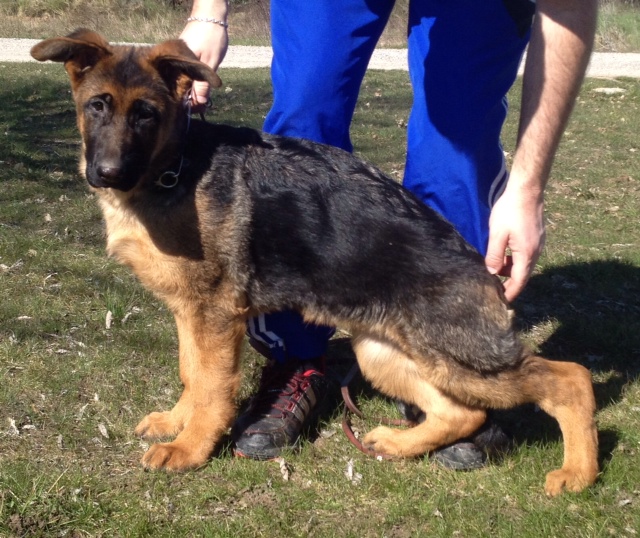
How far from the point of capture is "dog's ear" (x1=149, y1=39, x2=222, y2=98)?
10.0 ft

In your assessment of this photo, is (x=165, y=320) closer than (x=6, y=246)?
Yes

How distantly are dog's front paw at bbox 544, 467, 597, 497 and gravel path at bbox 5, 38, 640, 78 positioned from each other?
14477 millimetres

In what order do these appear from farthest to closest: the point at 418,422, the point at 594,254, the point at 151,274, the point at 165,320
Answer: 1. the point at 594,254
2. the point at 165,320
3. the point at 418,422
4. the point at 151,274

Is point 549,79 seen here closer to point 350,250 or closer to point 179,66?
point 350,250

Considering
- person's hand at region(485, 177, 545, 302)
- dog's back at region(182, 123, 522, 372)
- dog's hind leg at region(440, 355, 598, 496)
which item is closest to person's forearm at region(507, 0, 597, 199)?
person's hand at region(485, 177, 545, 302)

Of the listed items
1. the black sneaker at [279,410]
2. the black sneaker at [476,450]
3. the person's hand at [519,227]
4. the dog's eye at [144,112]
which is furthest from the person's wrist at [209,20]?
the black sneaker at [476,450]

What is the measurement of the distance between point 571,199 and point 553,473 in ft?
15.7

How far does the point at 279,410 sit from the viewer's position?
365 cm

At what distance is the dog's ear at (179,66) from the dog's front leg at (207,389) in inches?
38.0

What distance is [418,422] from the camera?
3.78 metres

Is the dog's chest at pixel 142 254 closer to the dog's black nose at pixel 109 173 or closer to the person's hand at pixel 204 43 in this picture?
the dog's black nose at pixel 109 173

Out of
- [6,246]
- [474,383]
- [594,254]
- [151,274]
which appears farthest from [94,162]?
[594,254]

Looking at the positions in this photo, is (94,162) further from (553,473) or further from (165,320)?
(553,473)

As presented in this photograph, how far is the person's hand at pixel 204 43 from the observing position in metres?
3.60
